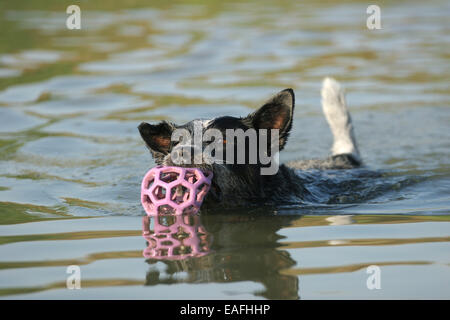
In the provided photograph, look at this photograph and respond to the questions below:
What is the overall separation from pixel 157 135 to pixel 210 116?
431 cm

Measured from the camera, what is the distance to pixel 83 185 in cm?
687

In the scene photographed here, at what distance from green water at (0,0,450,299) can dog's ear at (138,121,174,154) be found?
1.91 feet

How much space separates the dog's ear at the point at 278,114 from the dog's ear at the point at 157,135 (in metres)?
0.70

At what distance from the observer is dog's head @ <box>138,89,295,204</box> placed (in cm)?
530

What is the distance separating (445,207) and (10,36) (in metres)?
12.8

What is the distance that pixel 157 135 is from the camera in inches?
222

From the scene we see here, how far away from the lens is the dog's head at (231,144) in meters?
5.30

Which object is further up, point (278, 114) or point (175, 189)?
point (278, 114)
